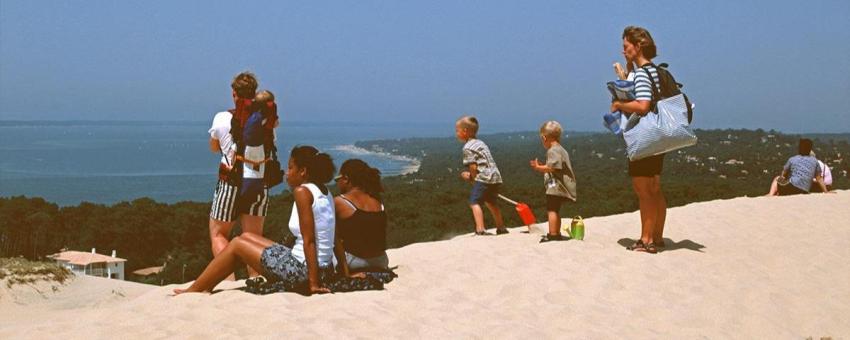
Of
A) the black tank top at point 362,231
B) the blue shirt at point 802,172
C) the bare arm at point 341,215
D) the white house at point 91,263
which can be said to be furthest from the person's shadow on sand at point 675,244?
the white house at point 91,263

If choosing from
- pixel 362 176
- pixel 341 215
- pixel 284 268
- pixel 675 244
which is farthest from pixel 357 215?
pixel 675 244

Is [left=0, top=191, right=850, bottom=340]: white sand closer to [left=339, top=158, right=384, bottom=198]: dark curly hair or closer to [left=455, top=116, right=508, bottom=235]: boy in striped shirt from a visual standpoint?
[left=455, top=116, right=508, bottom=235]: boy in striped shirt

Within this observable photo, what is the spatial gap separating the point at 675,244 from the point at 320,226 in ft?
17.5

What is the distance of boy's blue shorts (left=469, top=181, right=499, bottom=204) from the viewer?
10977mm

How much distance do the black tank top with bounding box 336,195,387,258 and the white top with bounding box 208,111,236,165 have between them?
1201mm

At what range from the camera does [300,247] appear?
711 cm

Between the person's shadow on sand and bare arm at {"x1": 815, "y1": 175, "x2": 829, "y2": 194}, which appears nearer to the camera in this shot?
Answer: the person's shadow on sand

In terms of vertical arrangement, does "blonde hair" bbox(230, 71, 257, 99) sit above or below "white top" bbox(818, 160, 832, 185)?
above

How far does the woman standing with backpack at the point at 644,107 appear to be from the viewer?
9.03 m

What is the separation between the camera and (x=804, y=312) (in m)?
8.04

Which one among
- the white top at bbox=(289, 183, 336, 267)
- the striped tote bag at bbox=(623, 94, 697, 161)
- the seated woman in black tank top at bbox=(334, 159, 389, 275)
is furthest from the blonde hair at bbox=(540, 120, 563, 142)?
the white top at bbox=(289, 183, 336, 267)

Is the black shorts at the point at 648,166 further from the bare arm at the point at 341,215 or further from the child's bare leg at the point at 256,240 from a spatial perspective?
the child's bare leg at the point at 256,240

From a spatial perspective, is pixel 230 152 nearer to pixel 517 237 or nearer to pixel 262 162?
pixel 262 162

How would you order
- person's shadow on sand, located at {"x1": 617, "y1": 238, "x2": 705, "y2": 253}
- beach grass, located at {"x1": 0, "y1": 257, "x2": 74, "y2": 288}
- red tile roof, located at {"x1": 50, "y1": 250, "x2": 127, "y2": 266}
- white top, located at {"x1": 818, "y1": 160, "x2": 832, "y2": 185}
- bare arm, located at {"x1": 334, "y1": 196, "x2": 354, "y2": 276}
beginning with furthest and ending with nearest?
red tile roof, located at {"x1": 50, "y1": 250, "x2": 127, "y2": 266}, white top, located at {"x1": 818, "y1": 160, "x2": 832, "y2": 185}, beach grass, located at {"x1": 0, "y1": 257, "x2": 74, "y2": 288}, person's shadow on sand, located at {"x1": 617, "y1": 238, "x2": 705, "y2": 253}, bare arm, located at {"x1": 334, "y1": 196, "x2": 354, "y2": 276}
